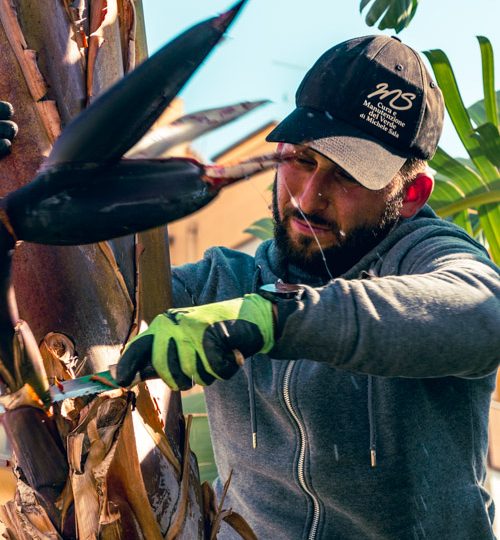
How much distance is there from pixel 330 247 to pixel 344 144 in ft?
1.03

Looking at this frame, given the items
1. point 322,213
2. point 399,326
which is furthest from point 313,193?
point 399,326

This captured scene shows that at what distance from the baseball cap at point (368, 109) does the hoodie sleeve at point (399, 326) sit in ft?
2.61

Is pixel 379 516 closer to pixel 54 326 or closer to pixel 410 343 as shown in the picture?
pixel 410 343

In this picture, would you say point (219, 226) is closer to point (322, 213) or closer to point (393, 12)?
point (393, 12)

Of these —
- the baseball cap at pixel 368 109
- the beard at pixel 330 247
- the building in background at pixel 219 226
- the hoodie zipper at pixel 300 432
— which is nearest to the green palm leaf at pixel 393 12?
the baseball cap at pixel 368 109

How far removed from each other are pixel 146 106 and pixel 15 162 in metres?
0.47

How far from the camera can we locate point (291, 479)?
2.40 meters

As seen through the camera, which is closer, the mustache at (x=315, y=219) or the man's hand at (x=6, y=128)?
the man's hand at (x=6, y=128)

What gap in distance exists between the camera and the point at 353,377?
90.7 inches

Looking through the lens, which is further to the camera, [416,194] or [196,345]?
[416,194]

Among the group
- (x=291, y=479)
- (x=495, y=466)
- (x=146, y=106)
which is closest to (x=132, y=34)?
(x=146, y=106)

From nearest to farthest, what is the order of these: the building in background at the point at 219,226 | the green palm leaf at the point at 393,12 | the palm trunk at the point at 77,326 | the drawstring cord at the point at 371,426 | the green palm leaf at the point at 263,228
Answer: the palm trunk at the point at 77,326 → the drawstring cord at the point at 371,426 → the green palm leaf at the point at 393,12 → the green palm leaf at the point at 263,228 → the building in background at the point at 219,226

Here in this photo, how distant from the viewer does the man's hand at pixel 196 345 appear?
4.49 ft

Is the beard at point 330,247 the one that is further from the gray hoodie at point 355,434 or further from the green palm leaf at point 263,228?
the green palm leaf at point 263,228
